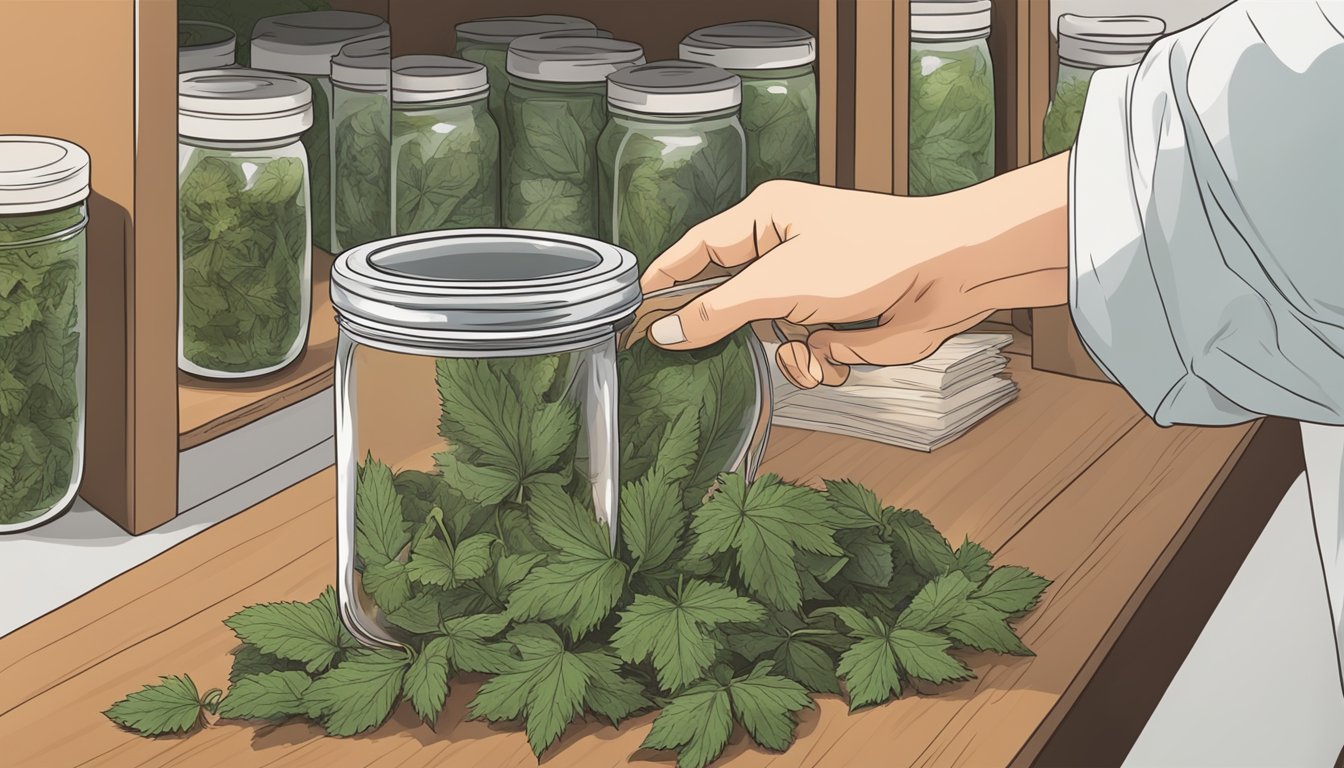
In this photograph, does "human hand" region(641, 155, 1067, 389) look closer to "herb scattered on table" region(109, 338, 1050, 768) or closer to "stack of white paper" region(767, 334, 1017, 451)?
"herb scattered on table" region(109, 338, 1050, 768)

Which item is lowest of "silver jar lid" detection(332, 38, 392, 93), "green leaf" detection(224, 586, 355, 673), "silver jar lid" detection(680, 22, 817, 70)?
"green leaf" detection(224, 586, 355, 673)

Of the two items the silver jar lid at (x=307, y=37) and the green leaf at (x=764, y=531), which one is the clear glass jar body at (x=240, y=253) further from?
the green leaf at (x=764, y=531)

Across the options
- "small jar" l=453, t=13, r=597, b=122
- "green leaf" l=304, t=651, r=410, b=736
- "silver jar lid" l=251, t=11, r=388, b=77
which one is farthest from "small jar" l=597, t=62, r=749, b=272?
"green leaf" l=304, t=651, r=410, b=736

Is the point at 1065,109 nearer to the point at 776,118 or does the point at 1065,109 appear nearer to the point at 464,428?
the point at 776,118

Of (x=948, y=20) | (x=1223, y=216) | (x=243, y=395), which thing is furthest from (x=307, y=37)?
(x=1223, y=216)

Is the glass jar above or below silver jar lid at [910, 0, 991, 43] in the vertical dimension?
below

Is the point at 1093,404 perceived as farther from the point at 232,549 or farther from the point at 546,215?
the point at 232,549

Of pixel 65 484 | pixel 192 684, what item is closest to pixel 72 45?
pixel 65 484
